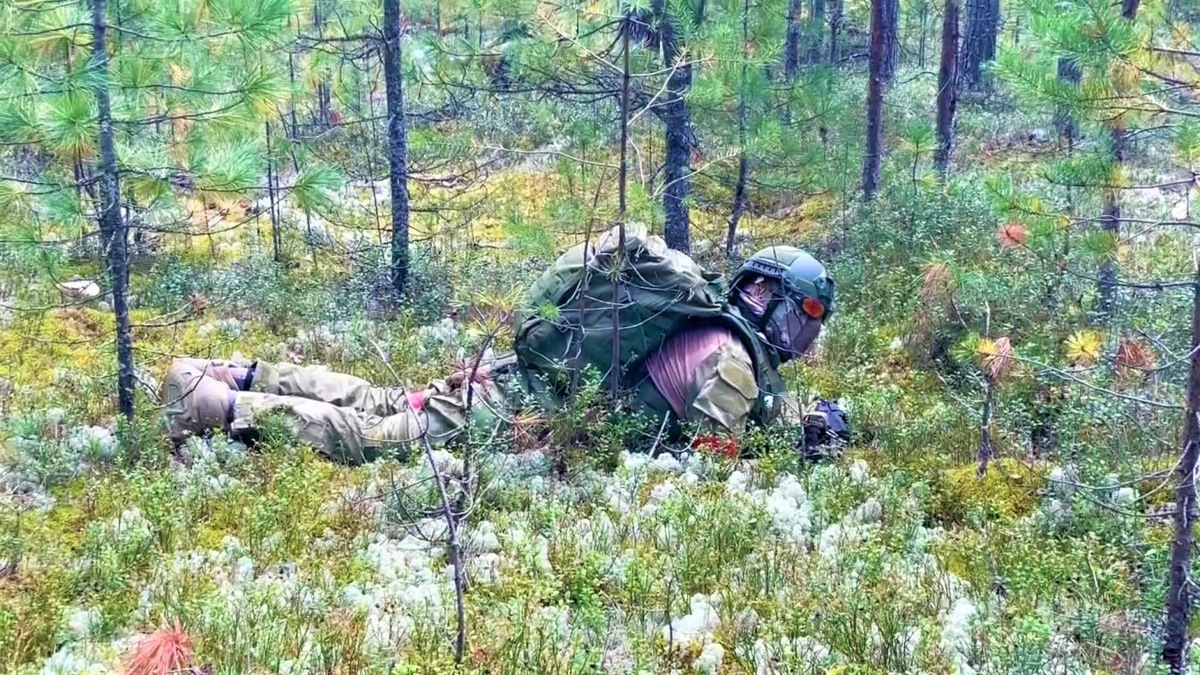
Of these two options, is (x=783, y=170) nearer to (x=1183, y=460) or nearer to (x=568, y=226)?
(x=568, y=226)

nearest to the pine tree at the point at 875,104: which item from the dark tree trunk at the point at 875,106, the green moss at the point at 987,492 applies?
the dark tree trunk at the point at 875,106

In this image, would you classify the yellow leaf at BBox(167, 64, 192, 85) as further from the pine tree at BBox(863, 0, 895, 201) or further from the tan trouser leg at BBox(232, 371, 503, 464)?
Answer: the pine tree at BBox(863, 0, 895, 201)

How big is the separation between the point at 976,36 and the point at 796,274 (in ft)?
73.3

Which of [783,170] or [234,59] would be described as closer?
[234,59]

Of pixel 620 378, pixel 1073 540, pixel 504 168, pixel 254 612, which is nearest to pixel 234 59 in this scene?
pixel 620 378

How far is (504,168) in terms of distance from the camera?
20938 mm

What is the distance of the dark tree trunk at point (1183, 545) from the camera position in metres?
3.54

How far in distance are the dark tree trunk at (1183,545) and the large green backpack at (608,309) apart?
2.99 meters

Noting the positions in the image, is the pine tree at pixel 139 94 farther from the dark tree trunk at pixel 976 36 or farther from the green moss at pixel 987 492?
the dark tree trunk at pixel 976 36

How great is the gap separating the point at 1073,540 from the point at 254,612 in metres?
3.62

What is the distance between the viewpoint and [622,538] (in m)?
4.85

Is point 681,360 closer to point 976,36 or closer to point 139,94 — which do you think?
point 139,94

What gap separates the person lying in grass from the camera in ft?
20.2

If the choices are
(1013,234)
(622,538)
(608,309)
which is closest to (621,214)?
(608,309)
